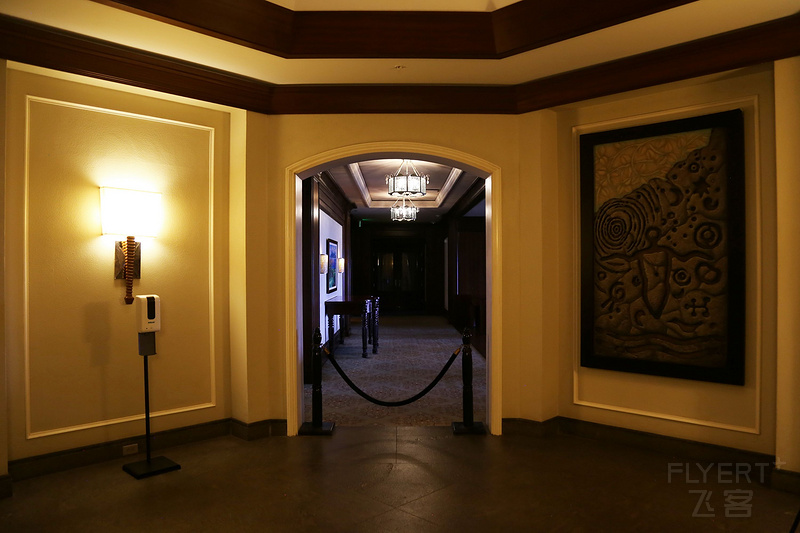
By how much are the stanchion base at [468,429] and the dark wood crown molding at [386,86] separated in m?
2.88

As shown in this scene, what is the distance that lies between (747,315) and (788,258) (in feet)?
1.75

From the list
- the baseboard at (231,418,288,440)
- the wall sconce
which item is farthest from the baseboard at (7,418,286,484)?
the wall sconce

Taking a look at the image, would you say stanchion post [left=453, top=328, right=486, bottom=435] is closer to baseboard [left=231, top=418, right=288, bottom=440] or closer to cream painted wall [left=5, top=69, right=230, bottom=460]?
baseboard [left=231, top=418, right=288, bottom=440]

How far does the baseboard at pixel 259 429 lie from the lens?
14.4ft

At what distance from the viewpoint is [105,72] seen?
3646 mm

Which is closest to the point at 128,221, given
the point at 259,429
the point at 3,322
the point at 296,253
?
the point at 3,322

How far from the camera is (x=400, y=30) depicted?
3.71 metres

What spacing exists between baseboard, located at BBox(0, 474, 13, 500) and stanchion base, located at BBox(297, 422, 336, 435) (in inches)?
81.7

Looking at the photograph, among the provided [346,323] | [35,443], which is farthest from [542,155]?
[346,323]

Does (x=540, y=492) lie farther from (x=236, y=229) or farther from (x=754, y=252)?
(x=236, y=229)

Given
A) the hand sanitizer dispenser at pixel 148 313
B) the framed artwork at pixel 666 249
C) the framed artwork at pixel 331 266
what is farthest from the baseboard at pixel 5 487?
the framed artwork at pixel 331 266

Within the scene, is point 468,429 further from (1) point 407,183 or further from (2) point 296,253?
(1) point 407,183

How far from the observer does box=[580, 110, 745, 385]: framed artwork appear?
375 cm

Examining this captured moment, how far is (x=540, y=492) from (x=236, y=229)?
10.6ft
